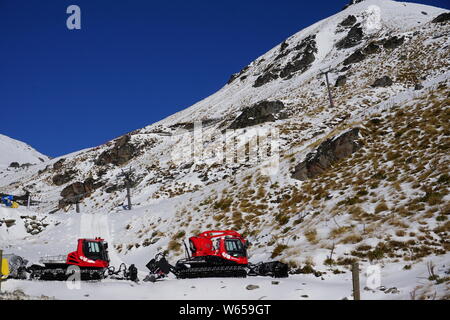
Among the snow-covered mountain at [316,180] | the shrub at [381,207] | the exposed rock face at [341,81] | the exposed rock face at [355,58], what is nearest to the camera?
the snow-covered mountain at [316,180]

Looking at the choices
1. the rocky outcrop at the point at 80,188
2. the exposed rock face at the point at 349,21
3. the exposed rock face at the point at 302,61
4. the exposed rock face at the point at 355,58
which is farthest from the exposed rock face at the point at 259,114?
the exposed rock face at the point at 349,21

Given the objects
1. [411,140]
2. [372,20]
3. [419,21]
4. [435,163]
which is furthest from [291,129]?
[372,20]

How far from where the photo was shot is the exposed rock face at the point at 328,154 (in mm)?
26469

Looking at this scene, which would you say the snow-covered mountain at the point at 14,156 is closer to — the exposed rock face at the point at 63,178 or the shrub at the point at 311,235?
the exposed rock face at the point at 63,178

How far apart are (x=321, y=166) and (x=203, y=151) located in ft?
80.6

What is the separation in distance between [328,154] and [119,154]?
171 feet

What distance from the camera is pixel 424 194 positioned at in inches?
682

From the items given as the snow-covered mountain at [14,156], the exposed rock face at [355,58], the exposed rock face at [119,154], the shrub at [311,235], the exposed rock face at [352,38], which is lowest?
the shrub at [311,235]

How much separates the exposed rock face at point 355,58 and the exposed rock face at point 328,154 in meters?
53.3

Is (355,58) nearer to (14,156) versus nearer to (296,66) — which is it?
(296,66)

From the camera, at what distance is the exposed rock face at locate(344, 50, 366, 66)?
74000mm

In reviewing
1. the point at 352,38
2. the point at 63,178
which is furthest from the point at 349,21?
the point at 63,178

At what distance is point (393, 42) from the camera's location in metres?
72.2
